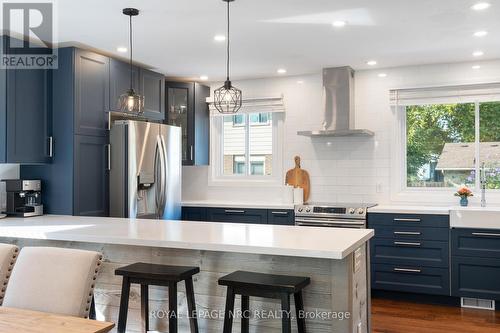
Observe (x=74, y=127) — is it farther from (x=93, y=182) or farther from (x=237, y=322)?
(x=237, y=322)

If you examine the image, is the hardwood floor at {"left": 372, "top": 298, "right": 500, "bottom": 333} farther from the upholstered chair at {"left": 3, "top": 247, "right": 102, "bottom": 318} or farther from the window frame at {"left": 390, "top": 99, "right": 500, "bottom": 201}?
the upholstered chair at {"left": 3, "top": 247, "right": 102, "bottom": 318}

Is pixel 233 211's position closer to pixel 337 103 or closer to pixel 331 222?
pixel 331 222

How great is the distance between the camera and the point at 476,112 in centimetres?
502

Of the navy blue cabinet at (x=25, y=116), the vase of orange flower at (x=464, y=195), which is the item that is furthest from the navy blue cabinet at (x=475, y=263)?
the navy blue cabinet at (x=25, y=116)

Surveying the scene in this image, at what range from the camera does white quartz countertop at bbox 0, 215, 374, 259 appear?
8.22ft

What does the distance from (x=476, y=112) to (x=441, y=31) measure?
1.47m

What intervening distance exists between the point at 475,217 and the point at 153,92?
345cm

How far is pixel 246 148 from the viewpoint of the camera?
605 centimetres

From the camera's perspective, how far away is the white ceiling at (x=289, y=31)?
3330 millimetres

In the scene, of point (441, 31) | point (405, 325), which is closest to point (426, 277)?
point (405, 325)

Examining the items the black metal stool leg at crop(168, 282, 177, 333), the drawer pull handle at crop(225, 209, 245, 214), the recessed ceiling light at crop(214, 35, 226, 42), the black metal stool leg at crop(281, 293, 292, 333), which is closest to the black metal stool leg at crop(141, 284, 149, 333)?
the black metal stool leg at crop(168, 282, 177, 333)

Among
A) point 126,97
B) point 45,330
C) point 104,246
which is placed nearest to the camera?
point 45,330

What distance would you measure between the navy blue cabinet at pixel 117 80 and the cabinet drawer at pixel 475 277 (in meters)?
3.51

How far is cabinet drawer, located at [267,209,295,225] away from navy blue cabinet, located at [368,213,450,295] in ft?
2.67
